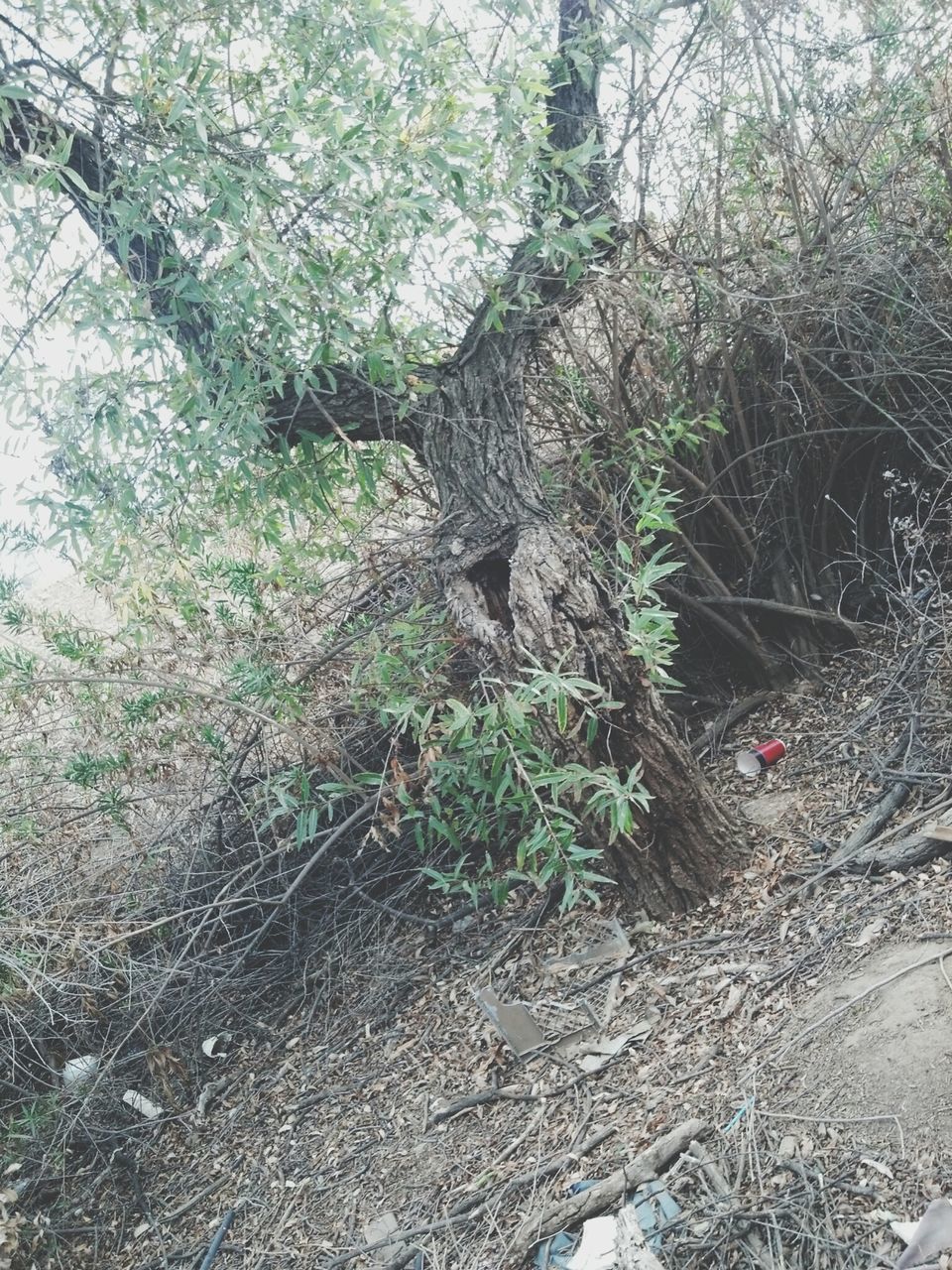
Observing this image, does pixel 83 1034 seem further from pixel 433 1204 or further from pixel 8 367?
pixel 8 367

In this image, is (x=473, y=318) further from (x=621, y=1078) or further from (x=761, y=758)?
(x=621, y=1078)

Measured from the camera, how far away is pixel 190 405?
3.42m

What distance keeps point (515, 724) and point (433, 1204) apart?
58.0 inches

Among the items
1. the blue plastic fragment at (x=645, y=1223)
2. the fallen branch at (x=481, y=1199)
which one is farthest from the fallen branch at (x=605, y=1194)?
the fallen branch at (x=481, y=1199)

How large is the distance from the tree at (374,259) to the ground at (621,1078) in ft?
1.33

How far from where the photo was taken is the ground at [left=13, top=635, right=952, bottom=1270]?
2.61 m

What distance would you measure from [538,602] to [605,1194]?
1.82 m

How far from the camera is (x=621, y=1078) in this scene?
132 inches

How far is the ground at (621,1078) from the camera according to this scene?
103 inches

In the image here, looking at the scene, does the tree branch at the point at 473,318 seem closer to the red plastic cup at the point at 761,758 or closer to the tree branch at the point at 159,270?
the tree branch at the point at 159,270

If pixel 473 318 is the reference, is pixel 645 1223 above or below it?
below

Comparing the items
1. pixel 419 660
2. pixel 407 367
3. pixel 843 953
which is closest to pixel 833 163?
pixel 407 367

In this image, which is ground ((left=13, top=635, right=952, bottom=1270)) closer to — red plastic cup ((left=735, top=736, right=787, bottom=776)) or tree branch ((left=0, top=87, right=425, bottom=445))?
red plastic cup ((left=735, top=736, right=787, bottom=776))

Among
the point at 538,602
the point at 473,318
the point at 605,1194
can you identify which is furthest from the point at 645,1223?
the point at 473,318
